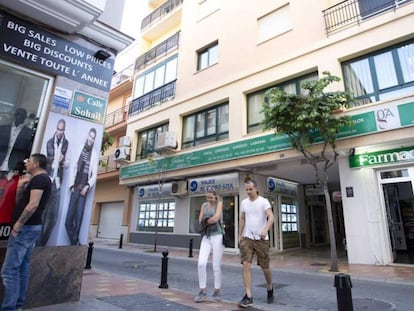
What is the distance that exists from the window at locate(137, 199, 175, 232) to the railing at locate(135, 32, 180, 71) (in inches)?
368

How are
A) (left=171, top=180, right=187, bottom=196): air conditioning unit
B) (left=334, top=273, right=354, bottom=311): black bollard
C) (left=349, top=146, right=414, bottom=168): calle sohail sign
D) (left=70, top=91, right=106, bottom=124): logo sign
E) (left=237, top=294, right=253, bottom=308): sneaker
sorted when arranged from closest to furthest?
(left=334, top=273, right=354, bottom=311): black bollard < (left=237, top=294, right=253, bottom=308): sneaker < (left=70, top=91, right=106, bottom=124): logo sign < (left=349, top=146, right=414, bottom=168): calle sohail sign < (left=171, top=180, right=187, bottom=196): air conditioning unit

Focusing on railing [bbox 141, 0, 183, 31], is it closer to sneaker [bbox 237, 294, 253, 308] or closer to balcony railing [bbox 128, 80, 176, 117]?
balcony railing [bbox 128, 80, 176, 117]

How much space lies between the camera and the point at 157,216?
16.5 meters

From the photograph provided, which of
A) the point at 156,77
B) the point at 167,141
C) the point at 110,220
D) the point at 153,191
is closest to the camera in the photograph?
the point at 167,141

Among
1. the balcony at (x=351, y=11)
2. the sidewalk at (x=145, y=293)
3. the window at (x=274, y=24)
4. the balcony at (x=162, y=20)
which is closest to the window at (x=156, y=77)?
the balcony at (x=162, y=20)

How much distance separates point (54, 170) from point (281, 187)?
38.0 feet

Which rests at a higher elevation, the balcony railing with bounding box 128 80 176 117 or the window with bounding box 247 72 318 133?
the balcony railing with bounding box 128 80 176 117

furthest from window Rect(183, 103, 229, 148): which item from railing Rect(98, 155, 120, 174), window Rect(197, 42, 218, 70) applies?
railing Rect(98, 155, 120, 174)

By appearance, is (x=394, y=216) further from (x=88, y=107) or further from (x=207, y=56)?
(x=207, y=56)

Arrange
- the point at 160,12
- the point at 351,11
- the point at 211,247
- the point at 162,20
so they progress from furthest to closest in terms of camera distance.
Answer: the point at 160,12
the point at 162,20
the point at 351,11
the point at 211,247

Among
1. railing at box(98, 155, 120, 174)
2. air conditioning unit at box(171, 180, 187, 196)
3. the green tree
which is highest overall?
railing at box(98, 155, 120, 174)

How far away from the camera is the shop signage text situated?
174 inches

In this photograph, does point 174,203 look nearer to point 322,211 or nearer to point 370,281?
point 322,211

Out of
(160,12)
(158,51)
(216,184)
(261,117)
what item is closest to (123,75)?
(158,51)
